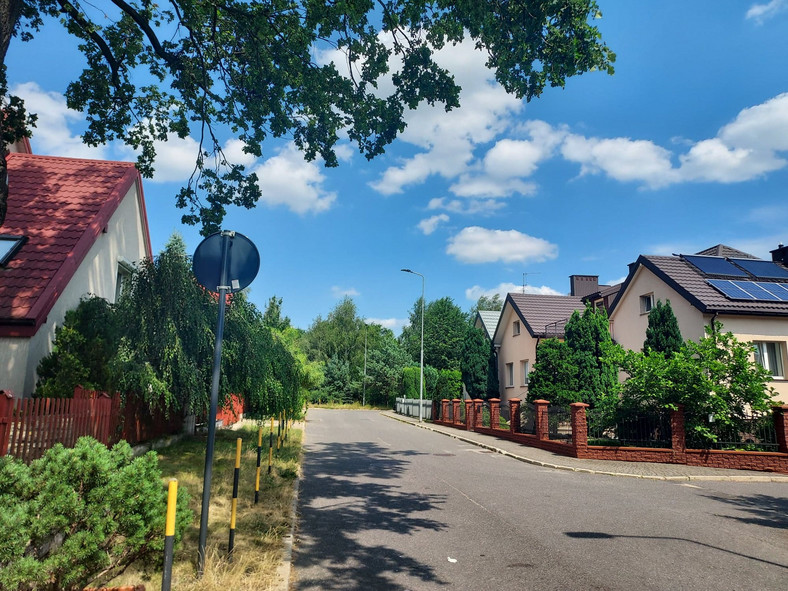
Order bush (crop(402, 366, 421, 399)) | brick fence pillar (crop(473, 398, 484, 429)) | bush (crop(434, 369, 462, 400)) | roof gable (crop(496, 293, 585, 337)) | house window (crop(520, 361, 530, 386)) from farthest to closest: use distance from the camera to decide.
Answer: bush (crop(402, 366, 421, 399)) → bush (crop(434, 369, 462, 400)) → house window (crop(520, 361, 530, 386)) → roof gable (crop(496, 293, 585, 337)) → brick fence pillar (crop(473, 398, 484, 429))

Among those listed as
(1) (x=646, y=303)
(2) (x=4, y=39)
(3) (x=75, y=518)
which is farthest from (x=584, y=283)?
(3) (x=75, y=518)

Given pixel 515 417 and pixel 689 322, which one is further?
pixel 515 417

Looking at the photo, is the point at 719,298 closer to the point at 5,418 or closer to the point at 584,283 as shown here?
the point at 584,283

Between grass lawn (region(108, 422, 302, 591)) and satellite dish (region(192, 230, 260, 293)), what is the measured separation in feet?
6.36

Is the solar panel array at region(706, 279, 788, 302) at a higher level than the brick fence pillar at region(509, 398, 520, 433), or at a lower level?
higher

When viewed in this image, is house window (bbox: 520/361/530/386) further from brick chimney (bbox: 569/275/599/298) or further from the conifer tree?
the conifer tree

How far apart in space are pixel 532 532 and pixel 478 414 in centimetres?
1874

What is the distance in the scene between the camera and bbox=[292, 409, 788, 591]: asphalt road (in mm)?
5227

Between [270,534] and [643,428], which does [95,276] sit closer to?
[270,534]

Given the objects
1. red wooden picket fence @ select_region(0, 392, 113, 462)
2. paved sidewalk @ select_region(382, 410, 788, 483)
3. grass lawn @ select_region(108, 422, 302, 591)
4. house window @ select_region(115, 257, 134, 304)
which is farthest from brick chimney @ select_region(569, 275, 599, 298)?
red wooden picket fence @ select_region(0, 392, 113, 462)

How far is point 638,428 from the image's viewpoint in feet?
49.1

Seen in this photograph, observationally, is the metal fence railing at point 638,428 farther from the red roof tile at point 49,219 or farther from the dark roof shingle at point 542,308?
the red roof tile at point 49,219

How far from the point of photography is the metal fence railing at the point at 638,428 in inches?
581

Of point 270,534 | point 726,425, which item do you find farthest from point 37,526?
point 726,425
